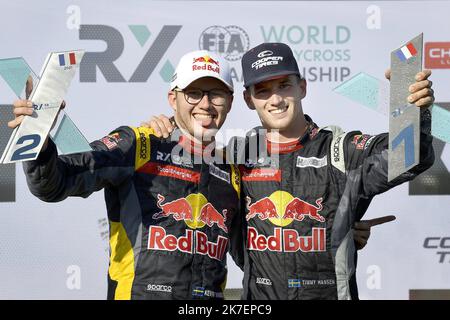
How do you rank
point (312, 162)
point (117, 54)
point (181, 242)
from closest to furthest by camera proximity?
point (181, 242) < point (312, 162) < point (117, 54)

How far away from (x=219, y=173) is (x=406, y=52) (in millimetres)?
932

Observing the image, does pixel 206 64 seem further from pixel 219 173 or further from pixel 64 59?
pixel 64 59

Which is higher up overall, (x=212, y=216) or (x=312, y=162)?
(x=312, y=162)

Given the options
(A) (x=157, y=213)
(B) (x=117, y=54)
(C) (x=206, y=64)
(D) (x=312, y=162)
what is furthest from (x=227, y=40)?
(A) (x=157, y=213)

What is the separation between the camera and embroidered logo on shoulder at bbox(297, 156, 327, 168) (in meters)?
3.46

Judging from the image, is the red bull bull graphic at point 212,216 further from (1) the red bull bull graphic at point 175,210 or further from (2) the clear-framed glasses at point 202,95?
(2) the clear-framed glasses at point 202,95

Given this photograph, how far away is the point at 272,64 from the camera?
138 inches

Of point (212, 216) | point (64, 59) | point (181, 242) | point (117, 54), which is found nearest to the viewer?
point (64, 59)

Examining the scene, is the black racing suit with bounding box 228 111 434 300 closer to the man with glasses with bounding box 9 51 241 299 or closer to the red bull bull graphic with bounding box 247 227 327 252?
the red bull bull graphic with bounding box 247 227 327 252

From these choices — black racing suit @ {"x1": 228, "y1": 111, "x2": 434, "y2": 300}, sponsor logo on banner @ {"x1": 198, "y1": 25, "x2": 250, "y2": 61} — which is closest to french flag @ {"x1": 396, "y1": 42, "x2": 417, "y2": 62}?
black racing suit @ {"x1": 228, "y1": 111, "x2": 434, "y2": 300}

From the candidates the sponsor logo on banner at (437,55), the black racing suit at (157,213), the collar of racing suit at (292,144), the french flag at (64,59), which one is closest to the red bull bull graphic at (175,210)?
the black racing suit at (157,213)

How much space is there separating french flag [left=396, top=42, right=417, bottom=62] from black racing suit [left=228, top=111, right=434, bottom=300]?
1.30 feet

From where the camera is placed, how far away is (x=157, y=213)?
3275 millimetres

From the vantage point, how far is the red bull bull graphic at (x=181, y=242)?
3240 mm
